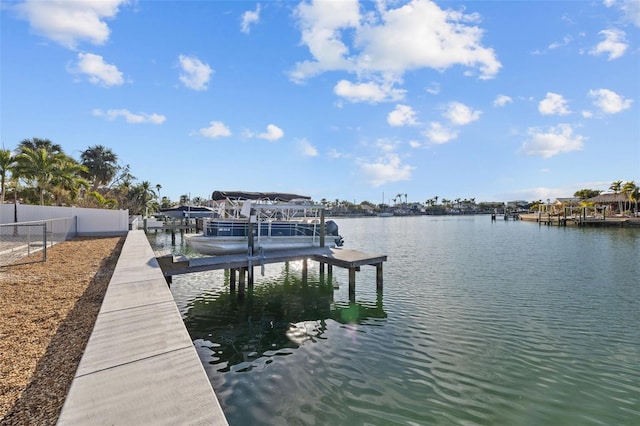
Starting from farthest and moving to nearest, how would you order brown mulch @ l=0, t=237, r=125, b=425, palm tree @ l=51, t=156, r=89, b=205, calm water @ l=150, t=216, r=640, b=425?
palm tree @ l=51, t=156, r=89, b=205 → calm water @ l=150, t=216, r=640, b=425 → brown mulch @ l=0, t=237, r=125, b=425

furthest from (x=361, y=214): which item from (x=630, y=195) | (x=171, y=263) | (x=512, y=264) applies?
(x=171, y=263)

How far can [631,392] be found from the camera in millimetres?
6719

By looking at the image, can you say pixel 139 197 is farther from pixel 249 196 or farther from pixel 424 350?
pixel 424 350

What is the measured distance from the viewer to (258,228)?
17.6m

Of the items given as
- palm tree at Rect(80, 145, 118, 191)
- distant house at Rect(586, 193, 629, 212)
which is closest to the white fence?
palm tree at Rect(80, 145, 118, 191)

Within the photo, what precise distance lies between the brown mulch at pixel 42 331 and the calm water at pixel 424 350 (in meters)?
2.75

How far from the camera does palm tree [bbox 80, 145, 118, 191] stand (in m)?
55.4

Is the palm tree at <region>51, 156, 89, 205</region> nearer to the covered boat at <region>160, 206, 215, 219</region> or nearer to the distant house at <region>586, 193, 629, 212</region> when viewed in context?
the covered boat at <region>160, 206, 215, 219</region>

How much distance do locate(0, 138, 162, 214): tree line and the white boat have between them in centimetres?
1928

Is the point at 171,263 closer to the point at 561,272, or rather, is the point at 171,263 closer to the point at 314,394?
the point at 314,394

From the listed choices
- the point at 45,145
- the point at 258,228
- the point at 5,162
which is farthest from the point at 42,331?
the point at 45,145

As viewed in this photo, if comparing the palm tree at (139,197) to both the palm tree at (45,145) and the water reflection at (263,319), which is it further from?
the water reflection at (263,319)

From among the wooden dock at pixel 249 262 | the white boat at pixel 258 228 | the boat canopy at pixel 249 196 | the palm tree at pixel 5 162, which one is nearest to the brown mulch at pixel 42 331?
the wooden dock at pixel 249 262

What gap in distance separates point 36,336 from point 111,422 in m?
4.40
